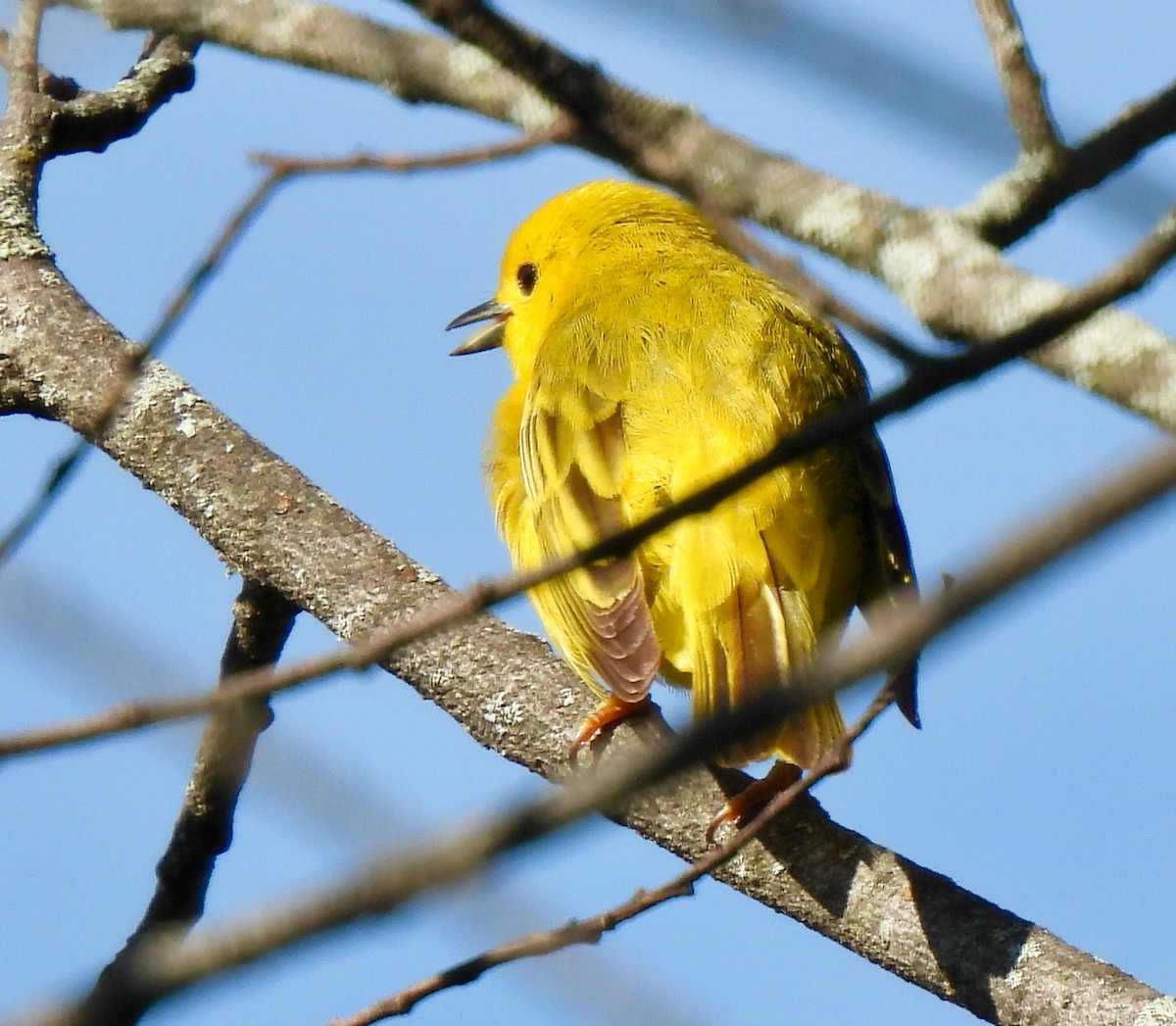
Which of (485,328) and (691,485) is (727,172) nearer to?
(691,485)

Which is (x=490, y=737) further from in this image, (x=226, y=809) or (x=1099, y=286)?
(x=1099, y=286)

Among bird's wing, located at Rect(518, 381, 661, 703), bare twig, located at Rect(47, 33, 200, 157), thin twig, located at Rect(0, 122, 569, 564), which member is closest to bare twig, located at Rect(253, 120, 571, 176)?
thin twig, located at Rect(0, 122, 569, 564)

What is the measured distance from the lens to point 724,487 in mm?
1581

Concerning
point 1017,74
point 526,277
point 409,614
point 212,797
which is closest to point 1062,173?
point 1017,74

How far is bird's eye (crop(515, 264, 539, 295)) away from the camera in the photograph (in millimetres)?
5863

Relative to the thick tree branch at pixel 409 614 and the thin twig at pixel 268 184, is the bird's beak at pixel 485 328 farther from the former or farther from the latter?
the thin twig at pixel 268 184

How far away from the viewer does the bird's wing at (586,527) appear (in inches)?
150

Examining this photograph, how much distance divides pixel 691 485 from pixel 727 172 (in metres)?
1.89

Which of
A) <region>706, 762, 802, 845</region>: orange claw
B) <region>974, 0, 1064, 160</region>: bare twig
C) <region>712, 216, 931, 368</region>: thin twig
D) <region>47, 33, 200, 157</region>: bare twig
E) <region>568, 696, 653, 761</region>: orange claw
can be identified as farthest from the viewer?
<region>47, 33, 200, 157</region>: bare twig

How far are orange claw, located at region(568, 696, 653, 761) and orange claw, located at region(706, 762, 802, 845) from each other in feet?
1.15

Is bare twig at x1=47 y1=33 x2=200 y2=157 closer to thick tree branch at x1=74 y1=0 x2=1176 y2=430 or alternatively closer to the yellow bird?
the yellow bird

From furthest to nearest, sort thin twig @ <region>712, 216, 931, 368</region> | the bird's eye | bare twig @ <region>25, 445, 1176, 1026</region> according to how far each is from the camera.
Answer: the bird's eye
thin twig @ <region>712, 216, 931, 368</region>
bare twig @ <region>25, 445, 1176, 1026</region>

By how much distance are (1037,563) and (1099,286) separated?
437 millimetres

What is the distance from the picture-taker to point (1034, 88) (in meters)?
2.17
